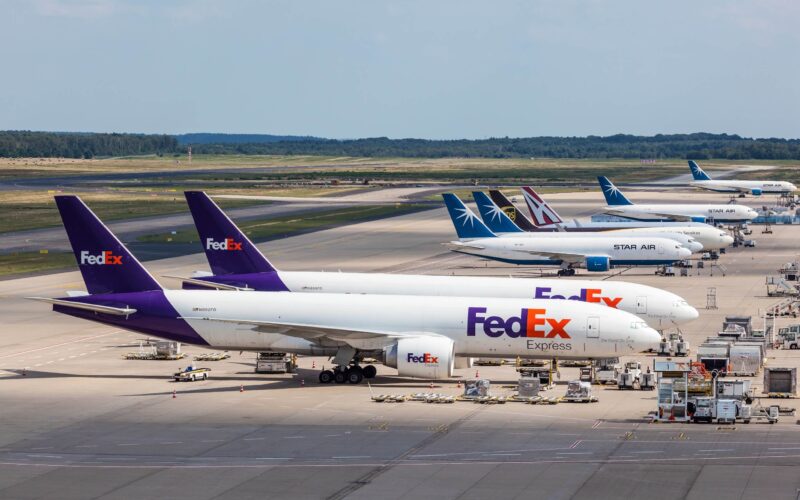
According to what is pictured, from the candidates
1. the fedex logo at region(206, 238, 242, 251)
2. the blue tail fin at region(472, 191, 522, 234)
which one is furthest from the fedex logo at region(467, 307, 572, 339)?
the blue tail fin at region(472, 191, 522, 234)

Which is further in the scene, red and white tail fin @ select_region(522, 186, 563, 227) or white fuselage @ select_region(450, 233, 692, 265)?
red and white tail fin @ select_region(522, 186, 563, 227)

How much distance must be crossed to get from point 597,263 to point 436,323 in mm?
55201

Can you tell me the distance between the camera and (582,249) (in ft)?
372

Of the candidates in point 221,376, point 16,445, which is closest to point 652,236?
point 221,376

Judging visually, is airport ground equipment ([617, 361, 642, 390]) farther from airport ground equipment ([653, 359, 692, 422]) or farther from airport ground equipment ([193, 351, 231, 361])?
airport ground equipment ([193, 351, 231, 361])

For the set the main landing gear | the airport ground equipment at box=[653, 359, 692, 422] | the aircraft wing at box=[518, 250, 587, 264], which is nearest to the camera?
the airport ground equipment at box=[653, 359, 692, 422]

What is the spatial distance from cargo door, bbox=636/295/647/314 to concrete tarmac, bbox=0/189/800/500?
318 cm

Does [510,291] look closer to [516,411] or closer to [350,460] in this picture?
[516,411]

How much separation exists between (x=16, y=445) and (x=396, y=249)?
86841 millimetres

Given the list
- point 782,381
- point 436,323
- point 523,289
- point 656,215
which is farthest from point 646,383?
point 656,215

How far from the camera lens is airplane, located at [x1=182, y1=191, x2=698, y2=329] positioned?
224 feet

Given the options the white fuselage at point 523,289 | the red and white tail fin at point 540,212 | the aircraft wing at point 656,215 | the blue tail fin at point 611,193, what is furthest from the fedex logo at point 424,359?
the blue tail fin at point 611,193

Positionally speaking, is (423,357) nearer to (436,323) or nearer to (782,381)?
(436,323)

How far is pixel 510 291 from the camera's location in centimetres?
7019
